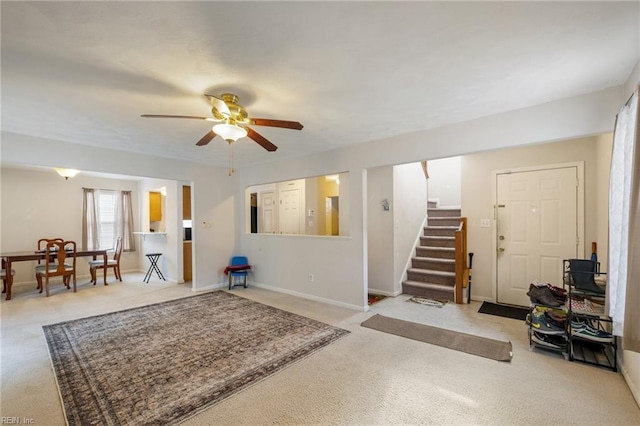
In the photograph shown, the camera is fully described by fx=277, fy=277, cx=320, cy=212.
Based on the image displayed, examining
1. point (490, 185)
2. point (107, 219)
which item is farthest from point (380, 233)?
point (107, 219)

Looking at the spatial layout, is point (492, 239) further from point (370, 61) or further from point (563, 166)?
point (370, 61)

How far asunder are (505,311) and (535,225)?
1392 millimetres

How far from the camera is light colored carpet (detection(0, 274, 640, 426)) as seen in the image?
6.28ft

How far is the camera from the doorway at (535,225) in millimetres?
3961

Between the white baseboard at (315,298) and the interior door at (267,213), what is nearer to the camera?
the white baseboard at (315,298)

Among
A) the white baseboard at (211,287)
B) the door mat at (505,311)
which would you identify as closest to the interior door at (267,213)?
the white baseboard at (211,287)

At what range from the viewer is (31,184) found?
20.2 ft

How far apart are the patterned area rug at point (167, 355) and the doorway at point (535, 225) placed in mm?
3076

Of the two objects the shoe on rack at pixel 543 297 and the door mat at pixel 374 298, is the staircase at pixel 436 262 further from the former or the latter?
the shoe on rack at pixel 543 297

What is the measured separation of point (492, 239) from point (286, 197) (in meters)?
4.95

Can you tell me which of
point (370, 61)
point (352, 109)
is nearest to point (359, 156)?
point (352, 109)

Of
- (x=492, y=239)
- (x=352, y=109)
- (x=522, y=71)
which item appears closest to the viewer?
(x=522, y=71)

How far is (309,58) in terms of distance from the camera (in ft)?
6.47

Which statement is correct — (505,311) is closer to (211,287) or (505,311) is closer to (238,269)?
(238,269)
